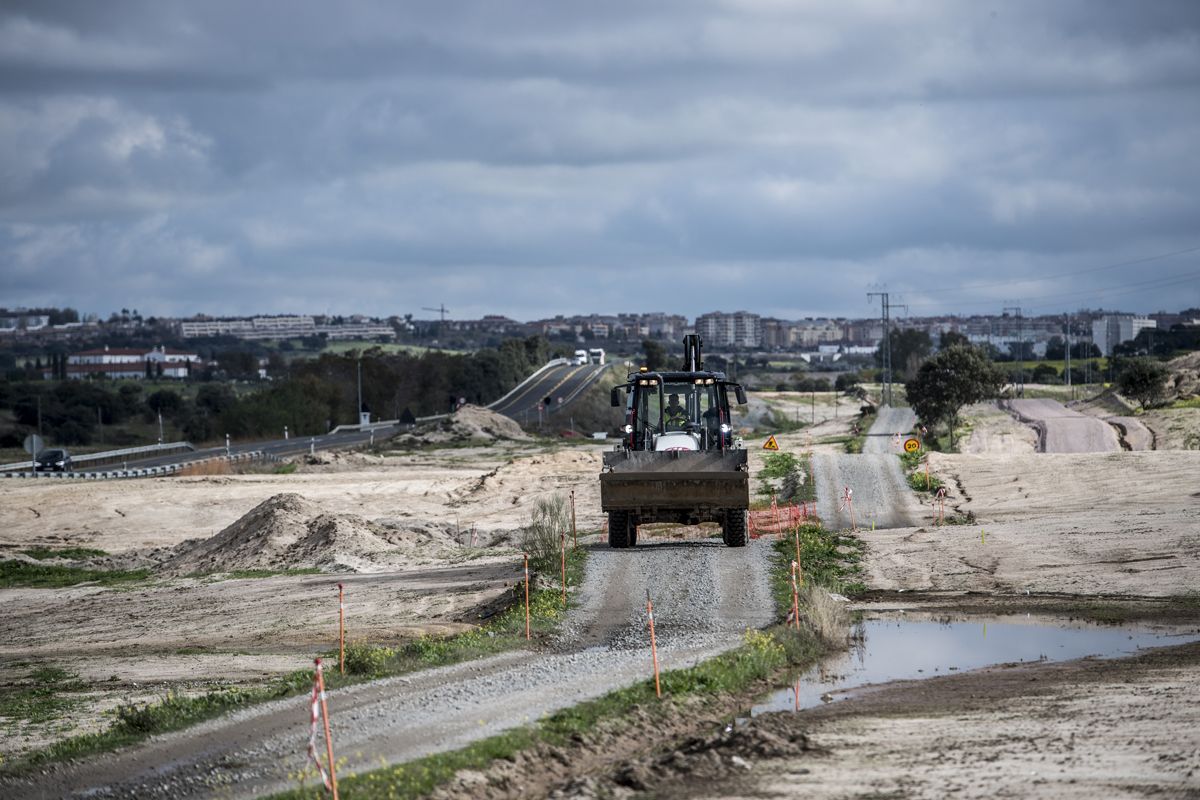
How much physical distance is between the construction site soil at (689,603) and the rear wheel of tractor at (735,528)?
6.14 ft

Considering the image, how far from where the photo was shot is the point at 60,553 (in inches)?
1816

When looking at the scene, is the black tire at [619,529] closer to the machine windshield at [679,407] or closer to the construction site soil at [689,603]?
the construction site soil at [689,603]

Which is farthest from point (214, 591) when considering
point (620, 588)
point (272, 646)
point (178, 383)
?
point (178, 383)

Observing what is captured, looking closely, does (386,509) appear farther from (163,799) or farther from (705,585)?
(163,799)

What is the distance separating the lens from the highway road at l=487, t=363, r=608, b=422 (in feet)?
404

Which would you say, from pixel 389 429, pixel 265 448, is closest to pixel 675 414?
pixel 265 448

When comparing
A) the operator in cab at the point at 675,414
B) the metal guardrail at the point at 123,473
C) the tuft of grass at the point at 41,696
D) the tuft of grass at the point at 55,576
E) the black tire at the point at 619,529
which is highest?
the operator in cab at the point at 675,414

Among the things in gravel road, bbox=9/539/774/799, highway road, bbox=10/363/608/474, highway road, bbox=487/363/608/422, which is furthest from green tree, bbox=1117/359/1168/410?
gravel road, bbox=9/539/774/799

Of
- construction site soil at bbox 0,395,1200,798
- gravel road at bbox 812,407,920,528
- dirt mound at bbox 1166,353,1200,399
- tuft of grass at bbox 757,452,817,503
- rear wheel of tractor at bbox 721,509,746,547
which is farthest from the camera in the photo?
dirt mound at bbox 1166,353,1200,399

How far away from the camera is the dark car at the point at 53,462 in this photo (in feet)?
253

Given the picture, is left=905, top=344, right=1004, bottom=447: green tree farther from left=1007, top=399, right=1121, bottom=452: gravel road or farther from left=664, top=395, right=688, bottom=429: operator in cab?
left=664, top=395, right=688, bottom=429: operator in cab

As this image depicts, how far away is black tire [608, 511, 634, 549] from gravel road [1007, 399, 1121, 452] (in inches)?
1722

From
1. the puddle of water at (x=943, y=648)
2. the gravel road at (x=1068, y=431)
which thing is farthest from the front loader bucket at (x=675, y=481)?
the gravel road at (x=1068, y=431)

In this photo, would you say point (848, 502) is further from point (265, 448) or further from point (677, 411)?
point (265, 448)
